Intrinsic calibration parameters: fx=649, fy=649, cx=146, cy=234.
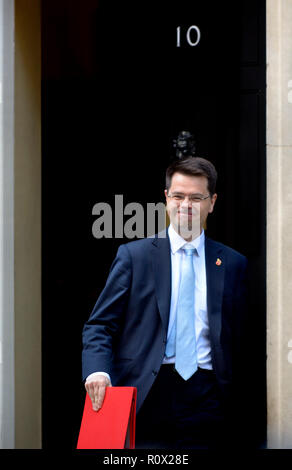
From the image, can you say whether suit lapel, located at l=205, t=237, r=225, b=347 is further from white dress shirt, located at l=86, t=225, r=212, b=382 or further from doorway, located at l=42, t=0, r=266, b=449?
doorway, located at l=42, t=0, r=266, b=449

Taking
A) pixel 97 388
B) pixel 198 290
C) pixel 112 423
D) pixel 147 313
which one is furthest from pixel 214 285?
pixel 112 423

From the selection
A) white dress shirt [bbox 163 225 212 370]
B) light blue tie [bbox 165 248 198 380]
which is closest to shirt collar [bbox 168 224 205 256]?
white dress shirt [bbox 163 225 212 370]

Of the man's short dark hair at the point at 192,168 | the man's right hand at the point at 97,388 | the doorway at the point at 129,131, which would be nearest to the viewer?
the man's right hand at the point at 97,388

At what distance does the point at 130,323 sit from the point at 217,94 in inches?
84.4

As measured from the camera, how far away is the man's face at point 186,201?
3955mm

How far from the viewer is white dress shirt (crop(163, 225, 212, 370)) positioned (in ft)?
12.9

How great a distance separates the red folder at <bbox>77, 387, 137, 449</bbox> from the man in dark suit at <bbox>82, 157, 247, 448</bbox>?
374mm

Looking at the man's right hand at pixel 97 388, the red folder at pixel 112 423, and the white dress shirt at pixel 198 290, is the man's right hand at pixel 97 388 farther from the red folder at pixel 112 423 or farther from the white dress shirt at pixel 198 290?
the white dress shirt at pixel 198 290

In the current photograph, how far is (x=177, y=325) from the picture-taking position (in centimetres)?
390

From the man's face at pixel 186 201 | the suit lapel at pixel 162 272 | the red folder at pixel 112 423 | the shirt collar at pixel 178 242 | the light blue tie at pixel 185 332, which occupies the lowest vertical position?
the red folder at pixel 112 423

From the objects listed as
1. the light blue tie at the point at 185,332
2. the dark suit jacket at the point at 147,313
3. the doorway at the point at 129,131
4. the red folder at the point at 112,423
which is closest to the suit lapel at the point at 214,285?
the dark suit jacket at the point at 147,313

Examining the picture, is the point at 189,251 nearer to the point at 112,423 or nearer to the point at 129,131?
the point at 112,423

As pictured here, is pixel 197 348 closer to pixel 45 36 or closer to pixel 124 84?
pixel 124 84

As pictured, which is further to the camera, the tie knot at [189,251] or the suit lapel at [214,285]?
the tie knot at [189,251]
